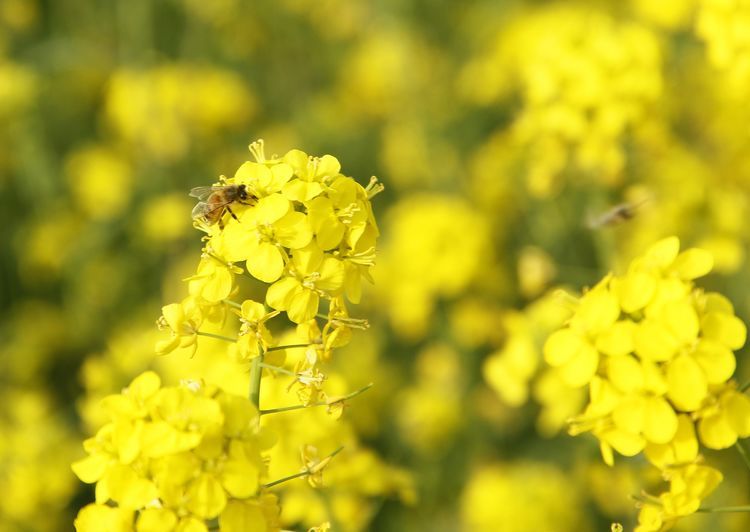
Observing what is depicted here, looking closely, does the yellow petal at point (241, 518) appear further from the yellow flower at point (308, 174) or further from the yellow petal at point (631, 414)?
the yellow petal at point (631, 414)

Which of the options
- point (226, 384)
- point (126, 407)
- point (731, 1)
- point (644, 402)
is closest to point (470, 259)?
point (731, 1)

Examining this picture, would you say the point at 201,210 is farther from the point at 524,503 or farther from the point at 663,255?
the point at 524,503

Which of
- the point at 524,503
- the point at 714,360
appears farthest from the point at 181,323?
the point at 524,503

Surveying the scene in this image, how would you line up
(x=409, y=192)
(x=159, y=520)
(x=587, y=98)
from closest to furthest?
1. (x=159, y=520)
2. (x=587, y=98)
3. (x=409, y=192)

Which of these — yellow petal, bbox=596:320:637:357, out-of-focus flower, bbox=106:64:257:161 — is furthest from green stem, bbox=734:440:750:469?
out-of-focus flower, bbox=106:64:257:161

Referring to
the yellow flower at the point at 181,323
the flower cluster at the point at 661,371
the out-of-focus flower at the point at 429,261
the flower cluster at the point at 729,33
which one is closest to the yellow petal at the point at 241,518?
the yellow flower at the point at 181,323

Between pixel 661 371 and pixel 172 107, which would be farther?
pixel 172 107
